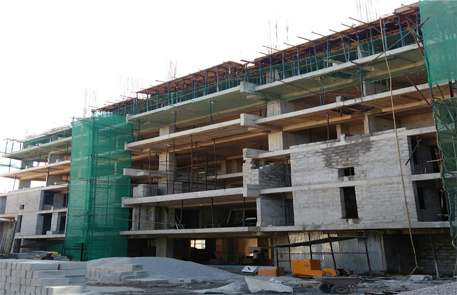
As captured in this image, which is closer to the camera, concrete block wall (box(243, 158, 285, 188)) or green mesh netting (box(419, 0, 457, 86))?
green mesh netting (box(419, 0, 457, 86))

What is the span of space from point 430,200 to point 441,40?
8143mm

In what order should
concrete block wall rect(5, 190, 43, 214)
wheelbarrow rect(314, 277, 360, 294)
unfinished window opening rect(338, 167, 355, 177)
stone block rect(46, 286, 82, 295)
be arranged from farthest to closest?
concrete block wall rect(5, 190, 43, 214)
unfinished window opening rect(338, 167, 355, 177)
wheelbarrow rect(314, 277, 360, 294)
stone block rect(46, 286, 82, 295)

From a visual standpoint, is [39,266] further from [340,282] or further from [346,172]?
[346,172]

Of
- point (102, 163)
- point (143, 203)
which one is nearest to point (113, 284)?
point (143, 203)

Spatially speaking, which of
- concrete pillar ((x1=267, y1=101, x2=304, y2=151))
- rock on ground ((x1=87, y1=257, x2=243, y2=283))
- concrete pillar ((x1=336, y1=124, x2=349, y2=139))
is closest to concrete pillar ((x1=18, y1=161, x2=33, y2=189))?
rock on ground ((x1=87, y1=257, x2=243, y2=283))

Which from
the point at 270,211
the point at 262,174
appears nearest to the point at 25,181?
the point at 262,174

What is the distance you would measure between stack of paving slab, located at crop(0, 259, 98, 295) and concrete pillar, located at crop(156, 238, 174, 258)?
1729cm

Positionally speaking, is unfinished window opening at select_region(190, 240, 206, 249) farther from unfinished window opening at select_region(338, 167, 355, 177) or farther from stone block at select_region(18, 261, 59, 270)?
stone block at select_region(18, 261, 59, 270)

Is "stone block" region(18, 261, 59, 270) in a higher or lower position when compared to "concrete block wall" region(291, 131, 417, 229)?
lower

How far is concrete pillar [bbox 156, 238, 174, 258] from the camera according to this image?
102 ft

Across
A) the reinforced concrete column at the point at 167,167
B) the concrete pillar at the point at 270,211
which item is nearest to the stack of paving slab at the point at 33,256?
the reinforced concrete column at the point at 167,167

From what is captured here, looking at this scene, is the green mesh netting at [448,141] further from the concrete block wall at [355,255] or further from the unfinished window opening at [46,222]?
the unfinished window opening at [46,222]

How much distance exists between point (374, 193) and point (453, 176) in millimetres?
4546

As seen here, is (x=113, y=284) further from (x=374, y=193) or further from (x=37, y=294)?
(x=374, y=193)
